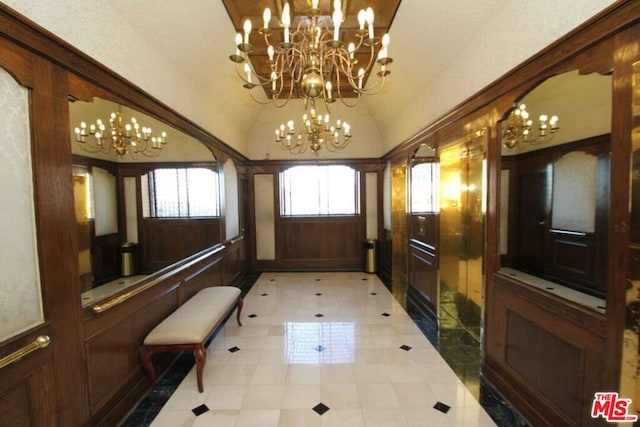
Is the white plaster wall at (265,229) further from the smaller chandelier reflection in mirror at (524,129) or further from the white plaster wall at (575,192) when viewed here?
the white plaster wall at (575,192)

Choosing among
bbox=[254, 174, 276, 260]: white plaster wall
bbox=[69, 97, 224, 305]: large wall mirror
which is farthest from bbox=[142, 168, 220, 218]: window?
bbox=[254, 174, 276, 260]: white plaster wall

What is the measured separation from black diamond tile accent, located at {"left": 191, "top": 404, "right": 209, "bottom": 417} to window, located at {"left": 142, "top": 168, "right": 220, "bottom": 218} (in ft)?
6.34

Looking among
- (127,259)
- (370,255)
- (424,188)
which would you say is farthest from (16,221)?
(370,255)

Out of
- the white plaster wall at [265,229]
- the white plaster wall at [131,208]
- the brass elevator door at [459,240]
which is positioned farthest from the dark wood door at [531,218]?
the white plaster wall at [265,229]

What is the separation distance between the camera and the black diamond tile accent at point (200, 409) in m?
2.27

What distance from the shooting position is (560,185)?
2.39 m

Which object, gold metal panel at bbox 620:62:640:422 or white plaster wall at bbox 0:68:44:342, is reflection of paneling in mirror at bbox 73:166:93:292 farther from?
gold metal panel at bbox 620:62:640:422

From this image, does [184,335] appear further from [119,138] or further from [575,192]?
[575,192]

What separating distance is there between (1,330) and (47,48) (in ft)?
5.03

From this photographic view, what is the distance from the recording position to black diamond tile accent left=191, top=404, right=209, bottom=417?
227 centimetres

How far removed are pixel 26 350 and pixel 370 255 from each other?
567 cm

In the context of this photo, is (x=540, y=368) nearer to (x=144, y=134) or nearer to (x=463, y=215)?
(x=463, y=215)

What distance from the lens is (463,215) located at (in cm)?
385

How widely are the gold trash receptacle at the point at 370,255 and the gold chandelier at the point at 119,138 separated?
462 cm
